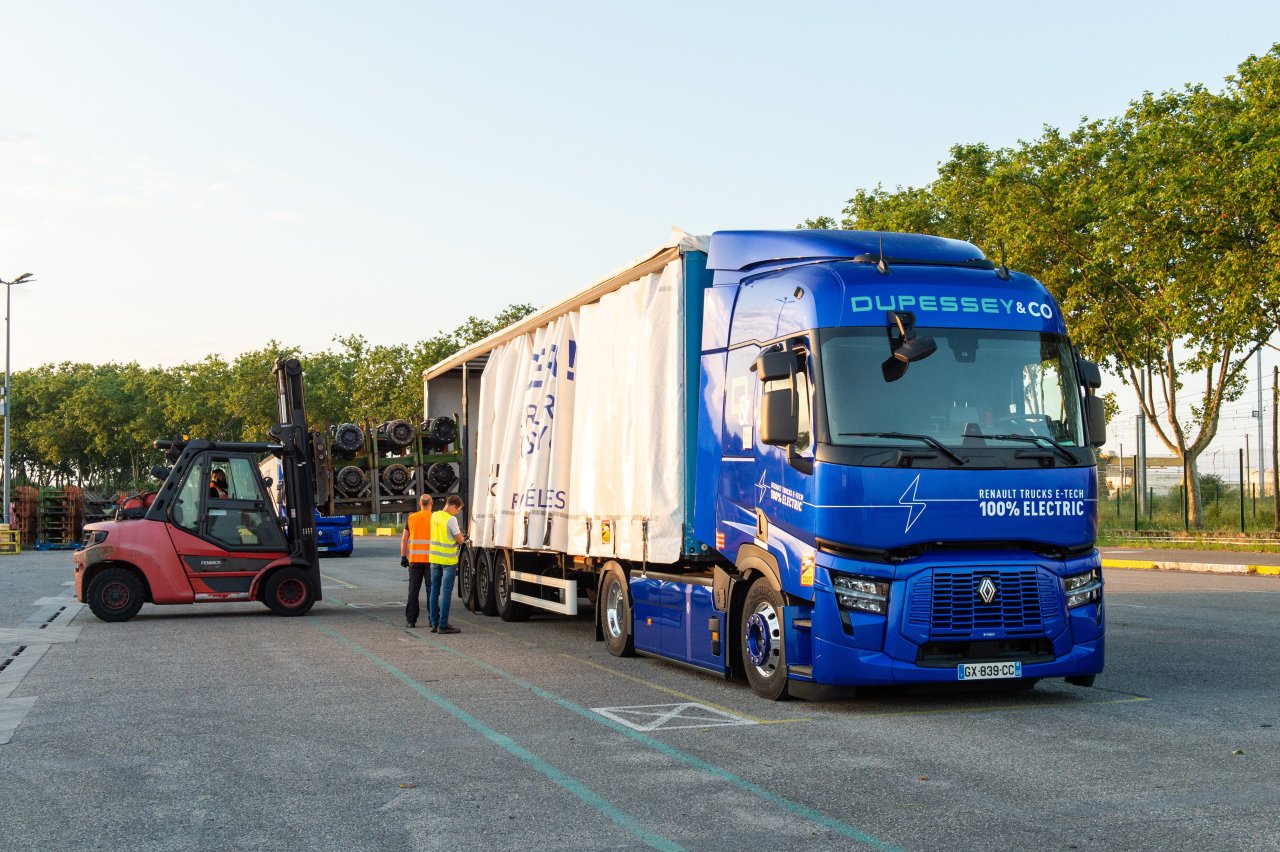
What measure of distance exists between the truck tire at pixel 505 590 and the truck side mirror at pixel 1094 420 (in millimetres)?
9134

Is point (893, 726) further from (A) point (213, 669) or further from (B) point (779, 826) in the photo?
(A) point (213, 669)

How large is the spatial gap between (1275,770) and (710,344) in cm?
549

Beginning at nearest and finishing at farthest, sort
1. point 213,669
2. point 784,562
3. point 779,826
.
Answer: point 779,826
point 784,562
point 213,669

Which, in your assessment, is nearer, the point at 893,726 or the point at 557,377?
the point at 893,726

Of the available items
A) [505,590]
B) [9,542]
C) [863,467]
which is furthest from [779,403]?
[9,542]

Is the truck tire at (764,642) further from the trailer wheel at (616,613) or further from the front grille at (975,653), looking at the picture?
the trailer wheel at (616,613)

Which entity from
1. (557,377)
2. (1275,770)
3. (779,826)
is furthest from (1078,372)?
(557,377)

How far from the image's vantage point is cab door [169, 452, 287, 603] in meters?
18.3

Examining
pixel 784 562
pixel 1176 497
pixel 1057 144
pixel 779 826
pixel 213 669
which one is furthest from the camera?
pixel 1176 497

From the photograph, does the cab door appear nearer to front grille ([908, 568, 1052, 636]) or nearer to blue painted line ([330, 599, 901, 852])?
blue painted line ([330, 599, 901, 852])

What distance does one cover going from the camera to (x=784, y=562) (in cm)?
962

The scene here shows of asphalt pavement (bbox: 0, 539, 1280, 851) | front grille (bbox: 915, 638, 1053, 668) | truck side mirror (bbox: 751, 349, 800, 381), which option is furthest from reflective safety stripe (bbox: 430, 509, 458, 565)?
front grille (bbox: 915, 638, 1053, 668)

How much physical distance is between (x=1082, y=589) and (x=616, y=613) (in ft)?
16.5

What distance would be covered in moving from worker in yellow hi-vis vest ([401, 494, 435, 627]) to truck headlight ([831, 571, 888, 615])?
8.21 metres
